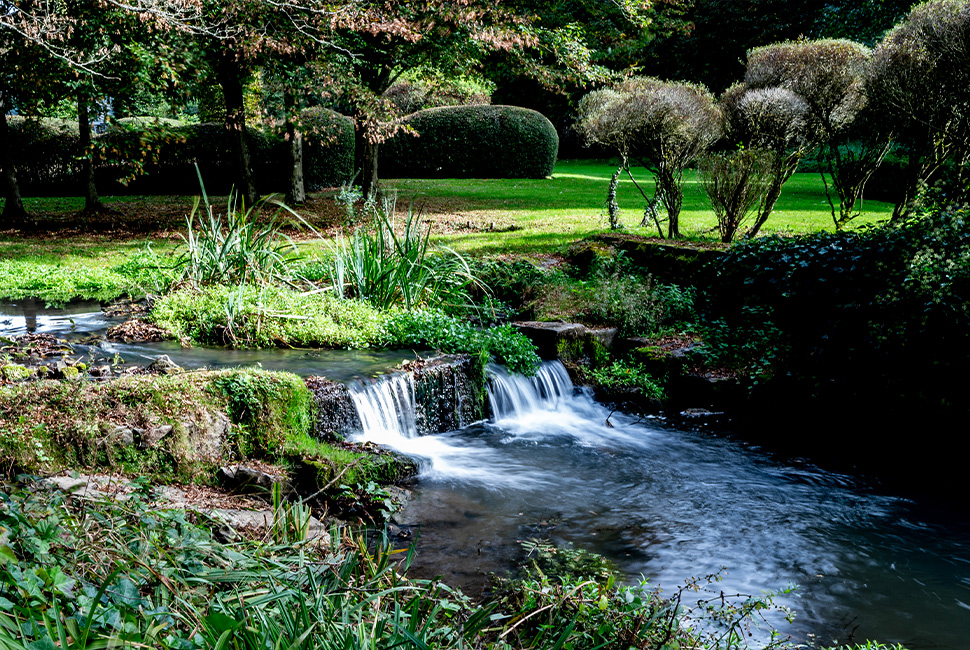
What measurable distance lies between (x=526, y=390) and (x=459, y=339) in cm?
83

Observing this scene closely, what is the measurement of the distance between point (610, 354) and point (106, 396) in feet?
16.7

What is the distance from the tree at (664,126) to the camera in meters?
10.6

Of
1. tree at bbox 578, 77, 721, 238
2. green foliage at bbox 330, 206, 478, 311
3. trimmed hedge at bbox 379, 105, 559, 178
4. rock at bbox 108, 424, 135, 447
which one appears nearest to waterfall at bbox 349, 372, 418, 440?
rock at bbox 108, 424, 135, 447

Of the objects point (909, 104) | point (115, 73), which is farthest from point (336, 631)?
point (115, 73)

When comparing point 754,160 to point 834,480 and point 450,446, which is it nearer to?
point 834,480

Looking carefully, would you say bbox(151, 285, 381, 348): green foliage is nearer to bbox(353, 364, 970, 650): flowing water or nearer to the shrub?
bbox(353, 364, 970, 650): flowing water

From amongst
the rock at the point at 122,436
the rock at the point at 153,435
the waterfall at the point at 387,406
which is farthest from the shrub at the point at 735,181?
the rock at the point at 122,436

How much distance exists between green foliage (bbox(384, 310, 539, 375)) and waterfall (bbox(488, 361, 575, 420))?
12 centimetres

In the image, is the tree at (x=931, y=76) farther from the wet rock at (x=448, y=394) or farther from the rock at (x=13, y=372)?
the rock at (x=13, y=372)

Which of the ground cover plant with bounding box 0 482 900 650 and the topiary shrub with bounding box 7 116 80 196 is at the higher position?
the topiary shrub with bounding box 7 116 80 196

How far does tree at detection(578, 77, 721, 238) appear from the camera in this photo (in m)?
10.6

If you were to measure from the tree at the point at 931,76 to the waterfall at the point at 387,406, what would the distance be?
18.5ft

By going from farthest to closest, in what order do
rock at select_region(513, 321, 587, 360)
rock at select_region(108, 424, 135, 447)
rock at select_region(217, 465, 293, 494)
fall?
rock at select_region(513, 321, 587, 360)
rock at select_region(217, 465, 293, 494)
rock at select_region(108, 424, 135, 447)

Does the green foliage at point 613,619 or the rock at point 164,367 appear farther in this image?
the rock at point 164,367
